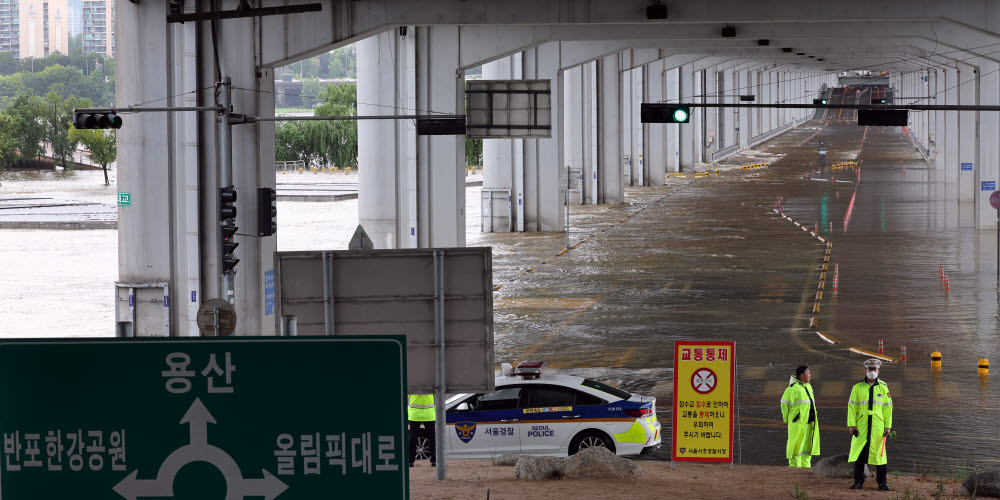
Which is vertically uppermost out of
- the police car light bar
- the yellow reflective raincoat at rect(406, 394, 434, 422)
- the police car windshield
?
the police car light bar

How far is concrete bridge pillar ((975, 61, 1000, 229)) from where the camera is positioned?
1934 inches

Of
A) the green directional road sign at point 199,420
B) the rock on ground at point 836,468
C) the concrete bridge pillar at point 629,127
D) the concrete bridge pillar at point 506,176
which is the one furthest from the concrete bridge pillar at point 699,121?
the green directional road sign at point 199,420

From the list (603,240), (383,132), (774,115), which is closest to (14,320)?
(383,132)

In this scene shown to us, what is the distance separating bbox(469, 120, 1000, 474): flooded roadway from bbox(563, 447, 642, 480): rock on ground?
11.4 ft

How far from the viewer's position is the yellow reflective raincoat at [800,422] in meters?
16.2

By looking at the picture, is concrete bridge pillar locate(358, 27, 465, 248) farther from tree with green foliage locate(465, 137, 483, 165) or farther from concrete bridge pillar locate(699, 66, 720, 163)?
tree with green foliage locate(465, 137, 483, 165)

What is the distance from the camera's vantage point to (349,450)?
3682mm

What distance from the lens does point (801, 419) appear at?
16312 millimetres

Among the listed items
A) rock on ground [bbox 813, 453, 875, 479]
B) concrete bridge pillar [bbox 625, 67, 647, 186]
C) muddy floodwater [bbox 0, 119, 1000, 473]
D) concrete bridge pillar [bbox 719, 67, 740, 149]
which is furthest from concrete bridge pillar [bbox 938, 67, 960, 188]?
concrete bridge pillar [bbox 719, 67, 740, 149]

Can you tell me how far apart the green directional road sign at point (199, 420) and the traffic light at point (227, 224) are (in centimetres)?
1980

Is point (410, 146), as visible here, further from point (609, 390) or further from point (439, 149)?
point (609, 390)

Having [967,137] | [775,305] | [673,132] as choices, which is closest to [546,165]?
[967,137]

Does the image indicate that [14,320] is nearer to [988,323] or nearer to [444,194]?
[444,194]

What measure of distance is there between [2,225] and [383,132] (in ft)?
97.6
